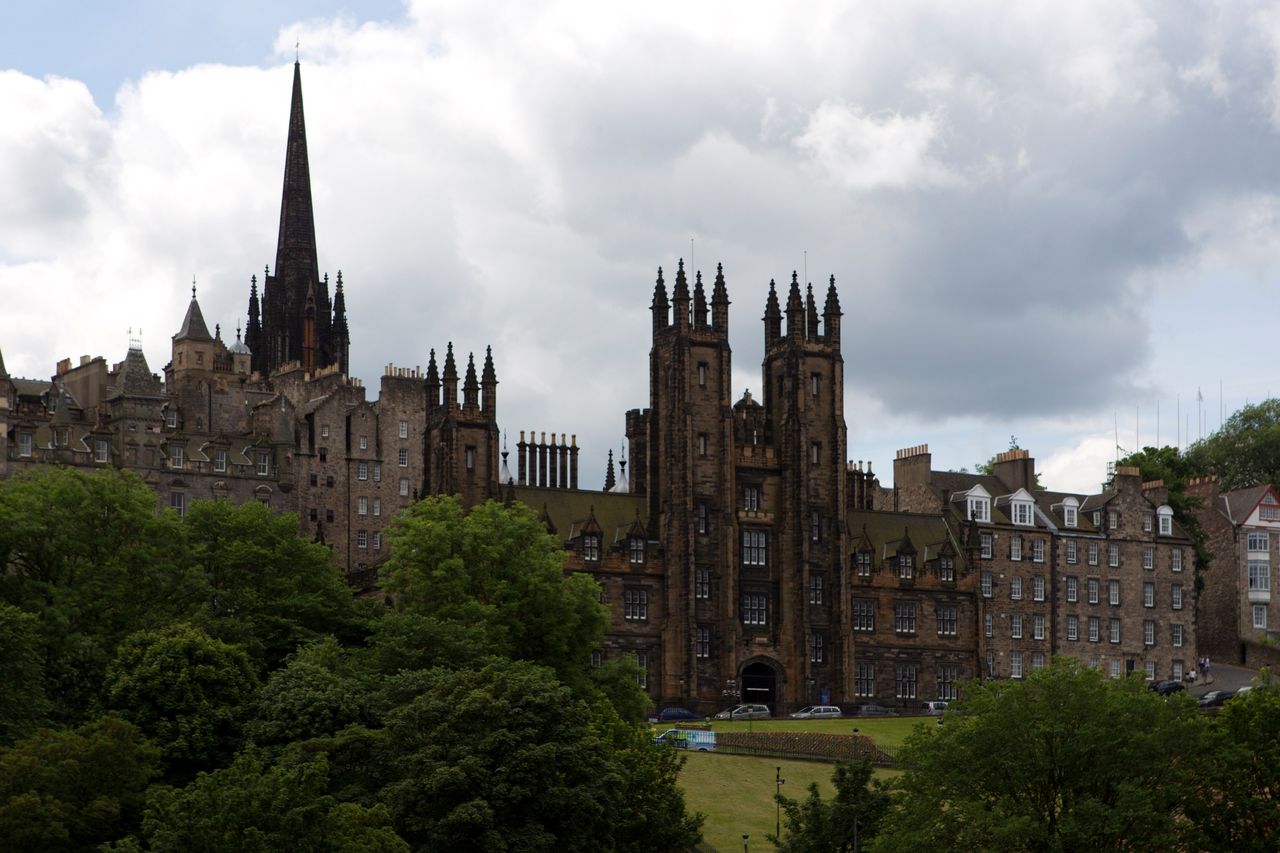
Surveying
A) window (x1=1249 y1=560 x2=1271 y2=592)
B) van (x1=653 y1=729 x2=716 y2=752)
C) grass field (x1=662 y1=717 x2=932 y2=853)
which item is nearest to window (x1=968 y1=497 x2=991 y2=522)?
window (x1=1249 y1=560 x2=1271 y2=592)

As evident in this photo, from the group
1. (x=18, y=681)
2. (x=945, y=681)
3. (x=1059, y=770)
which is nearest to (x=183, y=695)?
(x=18, y=681)

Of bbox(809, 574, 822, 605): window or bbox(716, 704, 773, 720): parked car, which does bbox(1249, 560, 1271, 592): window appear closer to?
bbox(809, 574, 822, 605): window

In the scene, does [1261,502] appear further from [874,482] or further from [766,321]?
[766,321]

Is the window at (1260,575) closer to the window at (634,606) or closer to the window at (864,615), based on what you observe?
the window at (864,615)

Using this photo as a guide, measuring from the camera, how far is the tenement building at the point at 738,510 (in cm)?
12825

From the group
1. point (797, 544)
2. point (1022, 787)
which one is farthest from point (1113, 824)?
point (797, 544)

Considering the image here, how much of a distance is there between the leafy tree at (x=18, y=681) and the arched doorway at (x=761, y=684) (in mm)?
55156

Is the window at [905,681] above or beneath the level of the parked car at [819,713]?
above

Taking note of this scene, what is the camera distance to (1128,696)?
73625mm

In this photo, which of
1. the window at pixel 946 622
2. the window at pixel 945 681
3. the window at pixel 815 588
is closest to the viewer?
the window at pixel 815 588

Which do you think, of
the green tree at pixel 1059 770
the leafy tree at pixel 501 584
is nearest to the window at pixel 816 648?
the leafy tree at pixel 501 584

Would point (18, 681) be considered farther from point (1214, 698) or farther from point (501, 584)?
point (1214, 698)

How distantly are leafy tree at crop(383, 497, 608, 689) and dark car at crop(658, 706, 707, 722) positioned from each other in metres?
14.5

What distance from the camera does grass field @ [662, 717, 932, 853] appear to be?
294 feet
